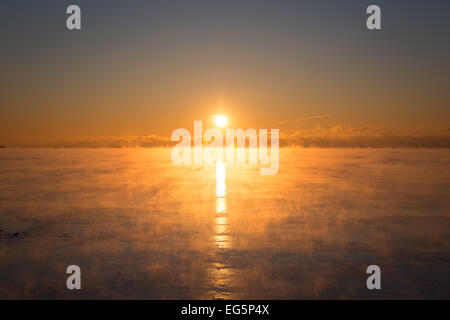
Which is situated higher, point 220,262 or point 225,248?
point 225,248

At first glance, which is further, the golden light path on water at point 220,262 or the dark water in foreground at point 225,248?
the dark water in foreground at point 225,248

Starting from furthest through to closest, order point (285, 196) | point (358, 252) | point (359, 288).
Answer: point (285, 196) < point (358, 252) < point (359, 288)

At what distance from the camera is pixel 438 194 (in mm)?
25234

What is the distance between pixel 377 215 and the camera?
57.2 feet

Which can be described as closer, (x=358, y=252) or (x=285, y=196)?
(x=358, y=252)

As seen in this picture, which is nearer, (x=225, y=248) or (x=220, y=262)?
(x=220, y=262)

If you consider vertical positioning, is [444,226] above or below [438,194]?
below

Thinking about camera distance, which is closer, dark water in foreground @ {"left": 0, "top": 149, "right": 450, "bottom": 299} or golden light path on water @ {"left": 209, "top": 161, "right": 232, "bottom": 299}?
golden light path on water @ {"left": 209, "top": 161, "right": 232, "bottom": 299}

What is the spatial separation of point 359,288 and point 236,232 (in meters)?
6.08
